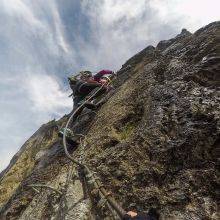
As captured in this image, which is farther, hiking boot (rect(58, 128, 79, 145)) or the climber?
the climber

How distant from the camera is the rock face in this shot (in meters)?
8.55

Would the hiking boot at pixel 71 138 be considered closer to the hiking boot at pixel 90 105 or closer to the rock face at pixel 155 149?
the rock face at pixel 155 149

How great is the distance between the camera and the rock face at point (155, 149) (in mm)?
8547

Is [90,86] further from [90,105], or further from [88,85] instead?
[90,105]

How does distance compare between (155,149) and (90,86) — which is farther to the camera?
(90,86)

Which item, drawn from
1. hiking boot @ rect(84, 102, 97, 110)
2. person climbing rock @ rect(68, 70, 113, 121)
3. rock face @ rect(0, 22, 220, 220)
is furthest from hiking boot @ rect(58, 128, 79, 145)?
person climbing rock @ rect(68, 70, 113, 121)

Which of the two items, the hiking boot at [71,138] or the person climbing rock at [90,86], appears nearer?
the hiking boot at [71,138]

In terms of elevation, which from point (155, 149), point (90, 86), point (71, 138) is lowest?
point (155, 149)

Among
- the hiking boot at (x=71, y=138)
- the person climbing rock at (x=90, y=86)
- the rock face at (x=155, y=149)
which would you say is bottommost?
the rock face at (x=155, y=149)

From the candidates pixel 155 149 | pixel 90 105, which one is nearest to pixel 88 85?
pixel 90 105

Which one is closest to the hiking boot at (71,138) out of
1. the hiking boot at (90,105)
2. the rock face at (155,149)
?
the rock face at (155,149)

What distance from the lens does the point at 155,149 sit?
9.74m

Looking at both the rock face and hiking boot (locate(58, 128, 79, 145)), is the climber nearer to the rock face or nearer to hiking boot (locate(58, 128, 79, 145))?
the rock face

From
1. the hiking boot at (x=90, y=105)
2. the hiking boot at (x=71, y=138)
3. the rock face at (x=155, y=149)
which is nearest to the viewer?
the rock face at (x=155, y=149)
